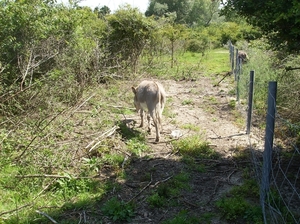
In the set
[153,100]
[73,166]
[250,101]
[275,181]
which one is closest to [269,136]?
[275,181]

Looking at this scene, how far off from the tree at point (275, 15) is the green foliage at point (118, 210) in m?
3.42

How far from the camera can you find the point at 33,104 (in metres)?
7.49

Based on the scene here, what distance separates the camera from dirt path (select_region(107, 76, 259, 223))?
4586 millimetres

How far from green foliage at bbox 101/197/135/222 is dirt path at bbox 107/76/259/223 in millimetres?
119

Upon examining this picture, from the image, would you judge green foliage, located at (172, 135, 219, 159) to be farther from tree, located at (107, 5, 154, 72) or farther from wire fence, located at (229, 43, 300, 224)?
tree, located at (107, 5, 154, 72)

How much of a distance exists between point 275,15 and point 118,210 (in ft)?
11.7

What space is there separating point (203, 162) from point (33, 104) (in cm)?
441

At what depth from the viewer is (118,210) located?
14.5 ft

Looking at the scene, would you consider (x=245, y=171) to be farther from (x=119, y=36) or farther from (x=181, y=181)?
(x=119, y=36)

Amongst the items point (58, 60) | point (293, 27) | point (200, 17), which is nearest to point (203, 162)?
point (293, 27)

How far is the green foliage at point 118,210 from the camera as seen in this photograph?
14.2 ft

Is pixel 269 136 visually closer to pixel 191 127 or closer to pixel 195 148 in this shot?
pixel 195 148

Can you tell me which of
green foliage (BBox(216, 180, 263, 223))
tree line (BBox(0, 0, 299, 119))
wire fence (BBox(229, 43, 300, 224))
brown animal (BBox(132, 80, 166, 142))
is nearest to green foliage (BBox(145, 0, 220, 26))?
tree line (BBox(0, 0, 299, 119))

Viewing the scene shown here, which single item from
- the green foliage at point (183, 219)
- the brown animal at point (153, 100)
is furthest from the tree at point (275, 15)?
the green foliage at point (183, 219)
